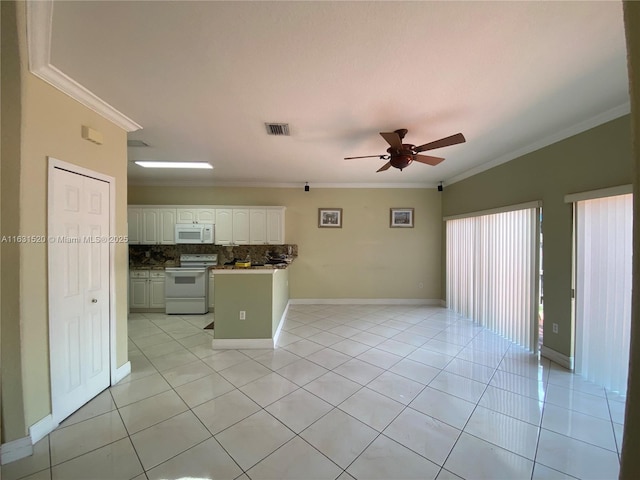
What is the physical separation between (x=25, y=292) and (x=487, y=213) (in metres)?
5.33

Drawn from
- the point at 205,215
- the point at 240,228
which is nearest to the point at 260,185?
the point at 240,228

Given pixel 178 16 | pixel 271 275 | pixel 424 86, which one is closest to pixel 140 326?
pixel 271 275

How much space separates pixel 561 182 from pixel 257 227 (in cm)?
475

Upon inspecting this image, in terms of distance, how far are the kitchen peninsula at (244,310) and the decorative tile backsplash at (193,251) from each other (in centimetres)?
189

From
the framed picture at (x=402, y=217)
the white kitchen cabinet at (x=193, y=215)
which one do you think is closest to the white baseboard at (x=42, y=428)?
the white kitchen cabinet at (x=193, y=215)

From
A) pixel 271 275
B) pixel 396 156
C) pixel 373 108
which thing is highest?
pixel 373 108

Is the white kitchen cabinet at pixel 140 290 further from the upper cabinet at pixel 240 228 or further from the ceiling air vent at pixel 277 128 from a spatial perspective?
the ceiling air vent at pixel 277 128

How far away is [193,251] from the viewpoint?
556cm

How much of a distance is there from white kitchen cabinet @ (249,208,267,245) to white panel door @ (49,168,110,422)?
2.89 metres

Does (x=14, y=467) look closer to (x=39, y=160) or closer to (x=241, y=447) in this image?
(x=241, y=447)

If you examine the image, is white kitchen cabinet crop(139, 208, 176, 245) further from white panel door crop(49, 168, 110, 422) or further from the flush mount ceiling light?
white panel door crop(49, 168, 110, 422)

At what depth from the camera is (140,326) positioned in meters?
4.34

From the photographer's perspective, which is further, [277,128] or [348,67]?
[277,128]

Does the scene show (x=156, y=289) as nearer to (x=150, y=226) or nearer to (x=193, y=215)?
(x=150, y=226)
